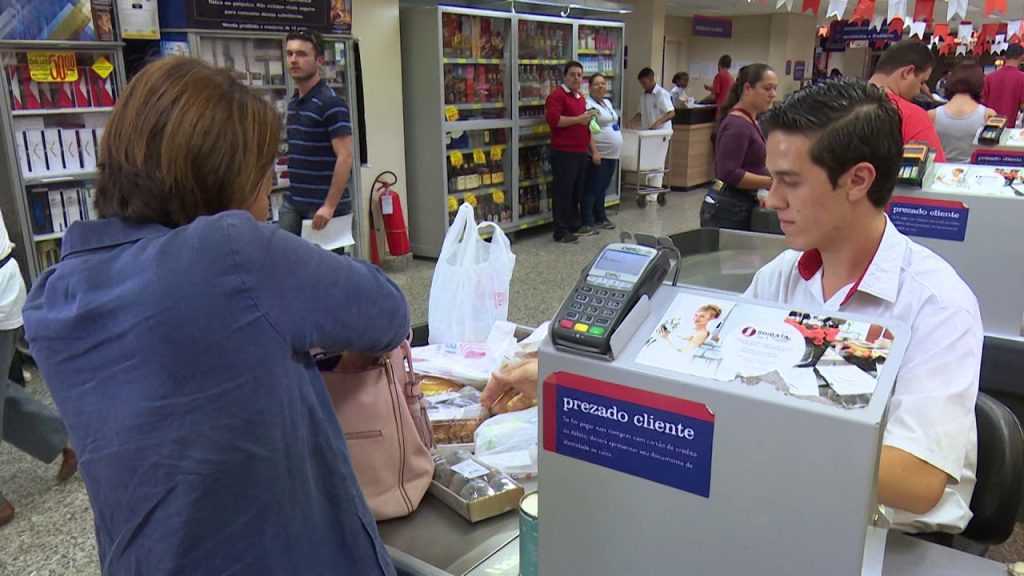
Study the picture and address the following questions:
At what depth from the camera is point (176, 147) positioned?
3.13 feet

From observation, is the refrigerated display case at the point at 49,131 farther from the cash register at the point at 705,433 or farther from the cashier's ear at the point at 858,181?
the cash register at the point at 705,433

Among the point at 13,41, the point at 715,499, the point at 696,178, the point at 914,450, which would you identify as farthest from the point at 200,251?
the point at 696,178

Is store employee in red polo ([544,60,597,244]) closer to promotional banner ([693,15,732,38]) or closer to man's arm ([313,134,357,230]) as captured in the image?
man's arm ([313,134,357,230])

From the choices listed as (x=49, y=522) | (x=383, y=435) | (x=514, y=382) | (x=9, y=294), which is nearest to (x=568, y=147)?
(x=9, y=294)

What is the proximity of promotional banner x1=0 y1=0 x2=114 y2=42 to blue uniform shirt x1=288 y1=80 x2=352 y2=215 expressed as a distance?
1082 mm

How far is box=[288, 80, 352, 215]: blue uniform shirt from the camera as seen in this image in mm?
3871

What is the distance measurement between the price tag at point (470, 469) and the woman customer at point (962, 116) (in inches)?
192

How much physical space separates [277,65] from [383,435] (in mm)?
4266

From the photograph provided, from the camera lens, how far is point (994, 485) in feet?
4.60

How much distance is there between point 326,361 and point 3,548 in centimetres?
206

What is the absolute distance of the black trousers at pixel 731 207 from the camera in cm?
386

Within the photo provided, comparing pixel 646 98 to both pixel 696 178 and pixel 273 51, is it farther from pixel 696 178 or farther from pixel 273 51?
pixel 273 51

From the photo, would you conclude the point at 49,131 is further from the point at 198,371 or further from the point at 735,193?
the point at 198,371

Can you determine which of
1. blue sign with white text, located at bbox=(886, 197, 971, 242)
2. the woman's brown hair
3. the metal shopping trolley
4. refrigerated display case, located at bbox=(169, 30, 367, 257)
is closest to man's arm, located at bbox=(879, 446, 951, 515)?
the woman's brown hair
